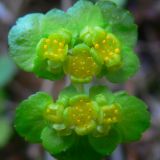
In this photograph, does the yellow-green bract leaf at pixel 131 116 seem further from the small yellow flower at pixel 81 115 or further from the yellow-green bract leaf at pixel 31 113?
the yellow-green bract leaf at pixel 31 113

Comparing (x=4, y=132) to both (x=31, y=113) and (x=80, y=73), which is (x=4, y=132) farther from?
(x=80, y=73)

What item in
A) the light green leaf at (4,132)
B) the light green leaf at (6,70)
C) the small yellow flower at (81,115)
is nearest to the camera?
the small yellow flower at (81,115)

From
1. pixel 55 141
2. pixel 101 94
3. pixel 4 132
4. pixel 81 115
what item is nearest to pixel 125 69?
pixel 101 94

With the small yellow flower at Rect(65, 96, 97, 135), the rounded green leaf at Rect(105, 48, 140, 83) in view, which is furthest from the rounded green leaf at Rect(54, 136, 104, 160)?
the rounded green leaf at Rect(105, 48, 140, 83)

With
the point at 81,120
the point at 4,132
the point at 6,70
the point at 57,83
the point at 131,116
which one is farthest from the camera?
the point at 57,83

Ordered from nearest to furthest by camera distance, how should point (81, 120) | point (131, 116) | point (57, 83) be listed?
point (81, 120)
point (131, 116)
point (57, 83)

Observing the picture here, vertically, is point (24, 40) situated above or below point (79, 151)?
above

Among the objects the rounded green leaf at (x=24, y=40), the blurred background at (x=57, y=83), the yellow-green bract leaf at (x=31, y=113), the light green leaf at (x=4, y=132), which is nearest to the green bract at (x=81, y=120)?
the yellow-green bract leaf at (x=31, y=113)
